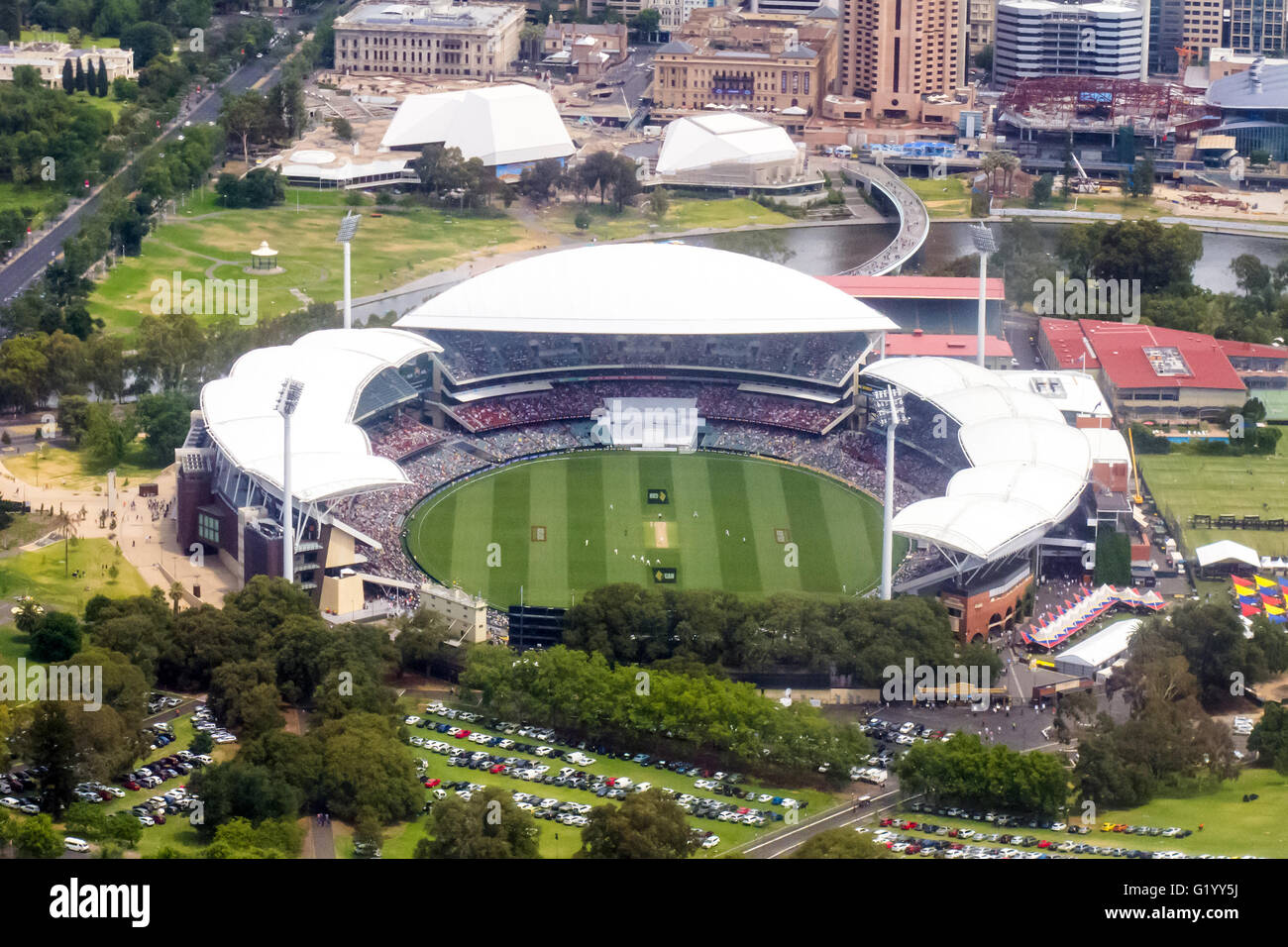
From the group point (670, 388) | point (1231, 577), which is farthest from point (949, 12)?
point (1231, 577)

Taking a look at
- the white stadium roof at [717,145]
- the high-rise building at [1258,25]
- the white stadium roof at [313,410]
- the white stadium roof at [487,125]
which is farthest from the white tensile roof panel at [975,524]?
the high-rise building at [1258,25]

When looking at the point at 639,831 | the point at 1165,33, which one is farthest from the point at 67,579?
the point at 1165,33

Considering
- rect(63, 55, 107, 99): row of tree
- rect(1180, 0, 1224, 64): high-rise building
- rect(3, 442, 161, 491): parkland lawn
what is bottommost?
rect(3, 442, 161, 491): parkland lawn

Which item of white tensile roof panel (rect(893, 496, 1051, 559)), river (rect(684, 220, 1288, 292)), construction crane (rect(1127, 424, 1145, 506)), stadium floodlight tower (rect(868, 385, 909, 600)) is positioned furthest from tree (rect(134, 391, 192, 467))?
river (rect(684, 220, 1288, 292))

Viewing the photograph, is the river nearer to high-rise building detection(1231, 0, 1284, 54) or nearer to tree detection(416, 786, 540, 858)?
high-rise building detection(1231, 0, 1284, 54)
